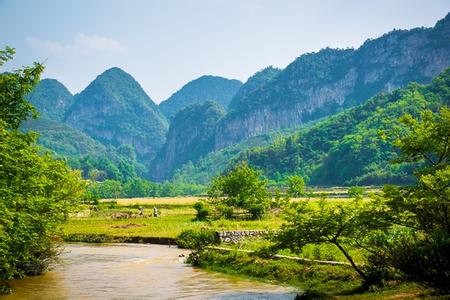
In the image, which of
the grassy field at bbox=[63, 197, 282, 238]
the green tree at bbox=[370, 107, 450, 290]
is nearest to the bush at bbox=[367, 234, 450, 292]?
the green tree at bbox=[370, 107, 450, 290]

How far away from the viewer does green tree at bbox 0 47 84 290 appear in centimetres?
2041

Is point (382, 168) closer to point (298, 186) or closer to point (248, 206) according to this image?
point (298, 186)

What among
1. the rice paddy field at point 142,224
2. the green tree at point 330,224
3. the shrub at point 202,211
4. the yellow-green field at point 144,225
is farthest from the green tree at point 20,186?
the shrub at point 202,211

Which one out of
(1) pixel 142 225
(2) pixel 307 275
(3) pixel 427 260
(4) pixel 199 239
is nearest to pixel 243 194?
(1) pixel 142 225

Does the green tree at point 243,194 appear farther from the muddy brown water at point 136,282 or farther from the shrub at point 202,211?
the muddy brown water at point 136,282

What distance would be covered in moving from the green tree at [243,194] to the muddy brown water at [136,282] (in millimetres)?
24193

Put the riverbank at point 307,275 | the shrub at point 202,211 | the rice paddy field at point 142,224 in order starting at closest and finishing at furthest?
the riverbank at point 307,275
the rice paddy field at point 142,224
the shrub at point 202,211

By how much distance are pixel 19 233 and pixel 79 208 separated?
34.8ft

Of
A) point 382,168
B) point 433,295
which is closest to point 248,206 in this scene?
point 433,295

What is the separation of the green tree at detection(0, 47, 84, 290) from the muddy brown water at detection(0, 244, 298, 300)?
1820 mm

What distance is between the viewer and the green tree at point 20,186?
66.9 feet

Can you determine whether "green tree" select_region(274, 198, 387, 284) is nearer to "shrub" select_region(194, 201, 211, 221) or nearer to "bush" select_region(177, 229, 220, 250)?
"bush" select_region(177, 229, 220, 250)

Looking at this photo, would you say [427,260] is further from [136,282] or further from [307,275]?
[136,282]

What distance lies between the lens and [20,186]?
22.1 meters
